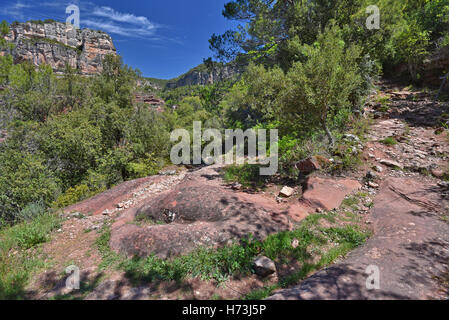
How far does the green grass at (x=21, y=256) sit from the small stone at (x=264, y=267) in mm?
4180

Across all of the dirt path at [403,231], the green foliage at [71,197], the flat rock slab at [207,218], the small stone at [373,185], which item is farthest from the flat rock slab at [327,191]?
the green foliage at [71,197]

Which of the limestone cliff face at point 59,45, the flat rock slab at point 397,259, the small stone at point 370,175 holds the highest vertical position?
the limestone cliff face at point 59,45

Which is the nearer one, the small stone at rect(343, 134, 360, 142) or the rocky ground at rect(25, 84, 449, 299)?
the rocky ground at rect(25, 84, 449, 299)

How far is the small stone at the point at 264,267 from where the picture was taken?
3250 mm

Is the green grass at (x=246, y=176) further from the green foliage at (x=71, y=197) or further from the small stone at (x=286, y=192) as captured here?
the green foliage at (x=71, y=197)

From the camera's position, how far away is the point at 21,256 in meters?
4.33

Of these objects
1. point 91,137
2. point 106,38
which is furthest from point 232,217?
point 106,38

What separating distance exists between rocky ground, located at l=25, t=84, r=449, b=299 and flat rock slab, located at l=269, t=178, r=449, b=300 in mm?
15

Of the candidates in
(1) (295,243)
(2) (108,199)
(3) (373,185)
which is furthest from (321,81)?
(2) (108,199)

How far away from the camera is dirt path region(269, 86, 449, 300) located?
2527 millimetres

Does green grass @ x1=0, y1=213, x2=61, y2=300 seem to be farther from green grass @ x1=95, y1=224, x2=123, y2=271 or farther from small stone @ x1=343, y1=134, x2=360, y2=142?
small stone @ x1=343, y1=134, x2=360, y2=142

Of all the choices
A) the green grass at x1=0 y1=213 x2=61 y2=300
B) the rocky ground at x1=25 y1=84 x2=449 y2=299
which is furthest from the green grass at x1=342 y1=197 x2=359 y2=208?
the green grass at x1=0 y1=213 x2=61 y2=300

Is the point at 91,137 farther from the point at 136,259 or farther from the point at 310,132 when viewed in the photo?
the point at 310,132

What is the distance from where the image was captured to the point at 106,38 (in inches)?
4065
